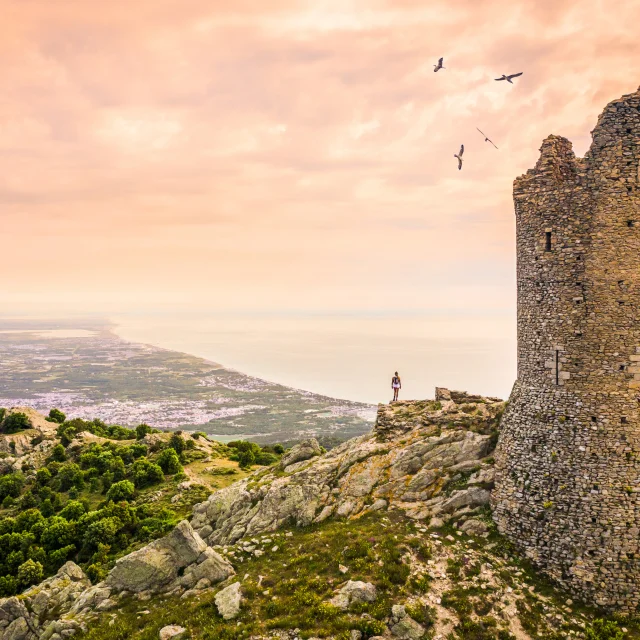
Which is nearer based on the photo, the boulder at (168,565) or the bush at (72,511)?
the boulder at (168,565)

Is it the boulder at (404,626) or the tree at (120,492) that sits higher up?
the boulder at (404,626)

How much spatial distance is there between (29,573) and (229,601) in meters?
17.5

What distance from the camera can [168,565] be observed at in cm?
2106

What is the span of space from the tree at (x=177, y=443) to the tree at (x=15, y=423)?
21708 mm

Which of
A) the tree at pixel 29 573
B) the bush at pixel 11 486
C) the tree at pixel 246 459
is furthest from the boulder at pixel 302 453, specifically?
the bush at pixel 11 486

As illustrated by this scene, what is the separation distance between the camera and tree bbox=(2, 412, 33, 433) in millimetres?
54312

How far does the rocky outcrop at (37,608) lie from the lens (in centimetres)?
2011

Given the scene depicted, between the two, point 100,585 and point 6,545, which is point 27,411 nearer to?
point 6,545

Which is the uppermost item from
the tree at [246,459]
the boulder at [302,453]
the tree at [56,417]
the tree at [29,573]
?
the boulder at [302,453]

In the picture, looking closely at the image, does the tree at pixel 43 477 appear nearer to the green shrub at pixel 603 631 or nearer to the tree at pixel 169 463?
the tree at pixel 169 463

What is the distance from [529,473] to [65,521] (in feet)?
99.9

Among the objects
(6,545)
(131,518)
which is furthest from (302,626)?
(6,545)

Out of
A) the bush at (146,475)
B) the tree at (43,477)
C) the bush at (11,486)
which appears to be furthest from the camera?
the tree at (43,477)

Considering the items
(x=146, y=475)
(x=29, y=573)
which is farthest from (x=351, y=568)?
(x=146, y=475)
